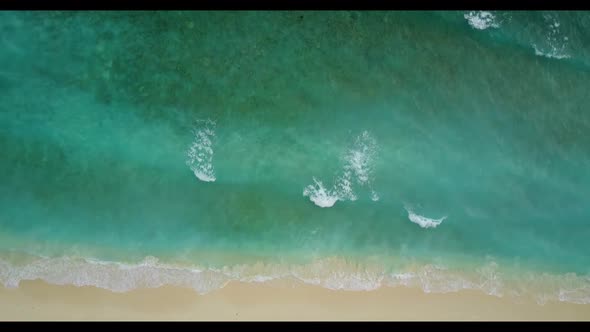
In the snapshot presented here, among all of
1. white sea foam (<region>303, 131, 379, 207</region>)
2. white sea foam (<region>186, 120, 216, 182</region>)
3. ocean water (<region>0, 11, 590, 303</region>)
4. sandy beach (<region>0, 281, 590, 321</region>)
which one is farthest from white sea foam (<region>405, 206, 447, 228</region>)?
white sea foam (<region>186, 120, 216, 182</region>)

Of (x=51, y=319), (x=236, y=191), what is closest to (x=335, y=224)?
(x=236, y=191)

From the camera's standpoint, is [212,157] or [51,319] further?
[212,157]

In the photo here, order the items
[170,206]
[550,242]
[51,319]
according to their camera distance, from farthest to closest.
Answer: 1. [550,242]
2. [170,206]
3. [51,319]

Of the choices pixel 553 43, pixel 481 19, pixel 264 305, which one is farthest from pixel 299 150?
pixel 553 43

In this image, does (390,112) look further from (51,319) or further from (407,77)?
(51,319)

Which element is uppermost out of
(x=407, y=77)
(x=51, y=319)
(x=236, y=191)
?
(x=407, y=77)

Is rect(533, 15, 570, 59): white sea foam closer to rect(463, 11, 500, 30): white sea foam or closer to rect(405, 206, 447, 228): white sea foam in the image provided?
rect(463, 11, 500, 30): white sea foam

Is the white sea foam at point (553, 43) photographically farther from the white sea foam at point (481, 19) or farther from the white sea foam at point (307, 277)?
the white sea foam at point (307, 277)

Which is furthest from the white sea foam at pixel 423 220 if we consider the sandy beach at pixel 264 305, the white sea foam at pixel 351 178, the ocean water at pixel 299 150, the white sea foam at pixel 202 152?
the white sea foam at pixel 202 152
